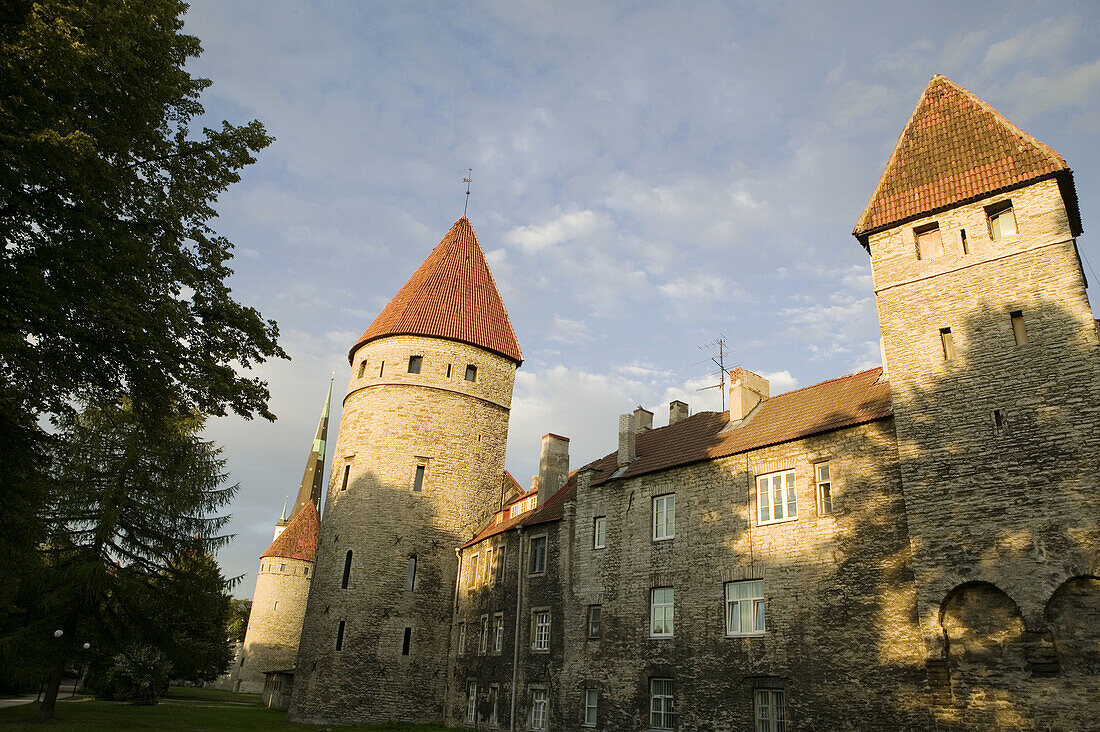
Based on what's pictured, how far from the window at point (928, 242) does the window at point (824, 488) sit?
5590 millimetres

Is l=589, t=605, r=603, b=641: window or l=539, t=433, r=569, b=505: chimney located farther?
l=539, t=433, r=569, b=505: chimney

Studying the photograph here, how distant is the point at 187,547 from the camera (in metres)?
29.1

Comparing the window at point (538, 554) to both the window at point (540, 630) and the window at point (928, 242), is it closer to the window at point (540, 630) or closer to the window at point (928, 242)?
the window at point (540, 630)

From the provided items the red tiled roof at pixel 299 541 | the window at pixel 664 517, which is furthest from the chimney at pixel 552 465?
the red tiled roof at pixel 299 541

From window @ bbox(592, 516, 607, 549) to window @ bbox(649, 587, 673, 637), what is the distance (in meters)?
2.78

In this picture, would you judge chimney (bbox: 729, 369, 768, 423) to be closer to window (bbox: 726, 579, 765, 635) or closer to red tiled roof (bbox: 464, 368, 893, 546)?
red tiled roof (bbox: 464, 368, 893, 546)

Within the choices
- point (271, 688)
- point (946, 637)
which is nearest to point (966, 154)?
point (946, 637)

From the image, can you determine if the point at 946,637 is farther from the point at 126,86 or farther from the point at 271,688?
the point at 271,688

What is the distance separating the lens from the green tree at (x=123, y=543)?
25.0 m

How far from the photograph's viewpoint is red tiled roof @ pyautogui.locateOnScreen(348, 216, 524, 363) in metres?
35.6

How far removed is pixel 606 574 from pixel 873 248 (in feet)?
40.5

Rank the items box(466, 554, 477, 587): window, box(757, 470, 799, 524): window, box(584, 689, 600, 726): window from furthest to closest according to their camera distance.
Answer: box(466, 554, 477, 587): window
box(584, 689, 600, 726): window
box(757, 470, 799, 524): window

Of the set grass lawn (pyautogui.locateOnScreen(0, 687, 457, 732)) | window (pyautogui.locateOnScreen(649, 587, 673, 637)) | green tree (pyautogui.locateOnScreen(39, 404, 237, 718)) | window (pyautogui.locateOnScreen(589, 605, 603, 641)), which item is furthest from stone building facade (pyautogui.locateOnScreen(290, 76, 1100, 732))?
green tree (pyautogui.locateOnScreen(39, 404, 237, 718))

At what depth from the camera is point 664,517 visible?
74.2 ft
